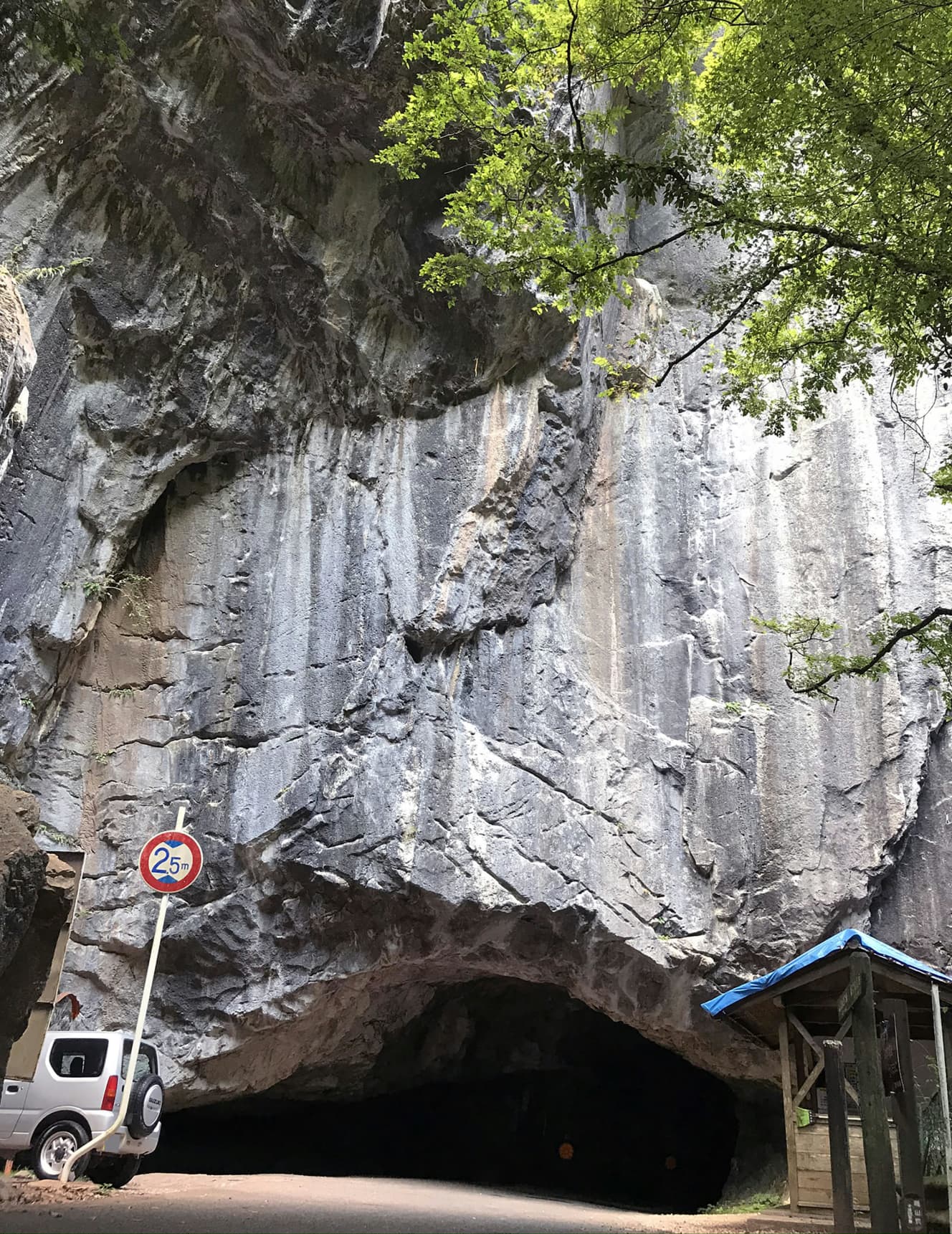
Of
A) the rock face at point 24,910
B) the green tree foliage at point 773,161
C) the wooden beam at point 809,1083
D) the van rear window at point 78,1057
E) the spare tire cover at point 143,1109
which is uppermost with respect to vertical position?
the green tree foliage at point 773,161

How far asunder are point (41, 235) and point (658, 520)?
9.35 meters

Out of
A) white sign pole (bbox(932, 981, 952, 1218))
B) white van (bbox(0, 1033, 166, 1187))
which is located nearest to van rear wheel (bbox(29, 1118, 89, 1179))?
white van (bbox(0, 1033, 166, 1187))

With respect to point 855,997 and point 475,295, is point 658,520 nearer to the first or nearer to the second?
point 475,295

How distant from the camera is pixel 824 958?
8.62m

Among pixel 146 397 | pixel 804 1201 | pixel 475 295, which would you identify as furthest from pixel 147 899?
pixel 475 295

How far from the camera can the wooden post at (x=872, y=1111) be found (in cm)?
595

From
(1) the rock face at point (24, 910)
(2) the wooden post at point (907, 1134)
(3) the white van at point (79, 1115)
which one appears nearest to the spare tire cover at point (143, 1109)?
(3) the white van at point (79, 1115)

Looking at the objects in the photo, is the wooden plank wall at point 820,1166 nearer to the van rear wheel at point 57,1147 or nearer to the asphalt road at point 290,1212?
the asphalt road at point 290,1212

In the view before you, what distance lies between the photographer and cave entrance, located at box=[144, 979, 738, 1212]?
16172mm

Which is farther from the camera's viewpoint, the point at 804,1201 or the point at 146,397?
the point at 146,397

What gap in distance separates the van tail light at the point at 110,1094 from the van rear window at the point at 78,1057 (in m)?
0.17

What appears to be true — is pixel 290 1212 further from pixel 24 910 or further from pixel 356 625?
pixel 356 625

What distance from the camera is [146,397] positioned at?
12.8 m

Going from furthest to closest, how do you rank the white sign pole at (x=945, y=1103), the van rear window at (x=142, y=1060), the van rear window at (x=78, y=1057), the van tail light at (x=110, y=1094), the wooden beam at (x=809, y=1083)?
the wooden beam at (x=809, y=1083) < the van rear window at (x=142, y=1060) < the van rear window at (x=78, y=1057) < the van tail light at (x=110, y=1094) < the white sign pole at (x=945, y=1103)
